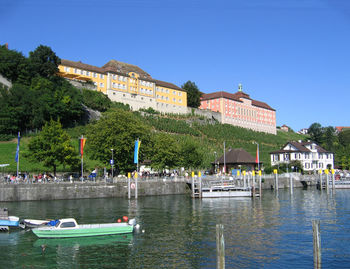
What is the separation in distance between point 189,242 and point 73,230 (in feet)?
29.6

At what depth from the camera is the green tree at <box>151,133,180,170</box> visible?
7256 cm

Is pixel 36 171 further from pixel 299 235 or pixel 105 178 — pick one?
pixel 299 235

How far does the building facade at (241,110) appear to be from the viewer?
14712 centimetres

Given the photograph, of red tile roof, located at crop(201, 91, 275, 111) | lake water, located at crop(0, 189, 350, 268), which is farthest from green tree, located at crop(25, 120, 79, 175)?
red tile roof, located at crop(201, 91, 275, 111)

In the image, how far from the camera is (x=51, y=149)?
60.1 meters

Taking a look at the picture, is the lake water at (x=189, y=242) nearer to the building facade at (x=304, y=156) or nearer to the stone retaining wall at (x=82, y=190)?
the stone retaining wall at (x=82, y=190)

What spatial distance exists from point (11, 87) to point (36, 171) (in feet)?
103

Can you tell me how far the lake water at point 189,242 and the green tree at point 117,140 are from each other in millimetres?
22607

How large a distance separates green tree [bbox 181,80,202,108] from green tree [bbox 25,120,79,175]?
286 feet

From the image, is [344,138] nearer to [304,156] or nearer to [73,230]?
[304,156]

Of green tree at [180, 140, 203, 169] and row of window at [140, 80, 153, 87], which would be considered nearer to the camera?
green tree at [180, 140, 203, 169]

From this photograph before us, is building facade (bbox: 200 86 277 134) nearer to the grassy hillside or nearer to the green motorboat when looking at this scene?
the grassy hillside

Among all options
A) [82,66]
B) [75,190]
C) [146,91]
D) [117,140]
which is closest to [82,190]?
[75,190]

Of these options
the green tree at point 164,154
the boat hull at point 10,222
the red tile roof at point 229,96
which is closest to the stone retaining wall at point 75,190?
the green tree at point 164,154
